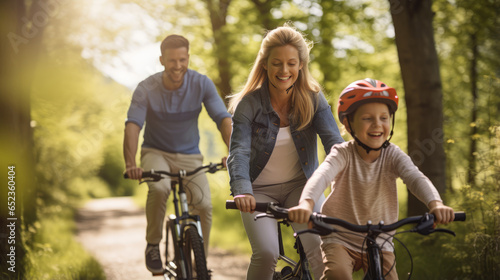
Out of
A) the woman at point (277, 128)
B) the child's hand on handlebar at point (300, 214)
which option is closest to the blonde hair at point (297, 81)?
the woman at point (277, 128)

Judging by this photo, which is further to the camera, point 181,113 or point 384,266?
point 181,113

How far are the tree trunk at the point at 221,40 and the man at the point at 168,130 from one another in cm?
718

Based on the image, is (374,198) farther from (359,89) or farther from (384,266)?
(359,89)

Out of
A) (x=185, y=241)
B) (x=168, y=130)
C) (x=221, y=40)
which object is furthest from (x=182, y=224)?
(x=221, y=40)

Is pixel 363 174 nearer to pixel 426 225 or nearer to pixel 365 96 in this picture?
pixel 365 96

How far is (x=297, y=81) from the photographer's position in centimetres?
392

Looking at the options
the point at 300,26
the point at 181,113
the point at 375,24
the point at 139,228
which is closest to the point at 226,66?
the point at 300,26

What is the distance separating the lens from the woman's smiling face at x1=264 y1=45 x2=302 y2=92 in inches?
146

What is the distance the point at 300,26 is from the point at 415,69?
5.09 m

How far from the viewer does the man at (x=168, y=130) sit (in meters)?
5.57

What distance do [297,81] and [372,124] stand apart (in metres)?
0.98

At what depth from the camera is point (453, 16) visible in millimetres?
14141

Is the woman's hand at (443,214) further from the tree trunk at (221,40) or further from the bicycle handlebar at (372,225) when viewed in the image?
the tree trunk at (221,40)

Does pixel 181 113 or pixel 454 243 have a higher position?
pixel 181 113
